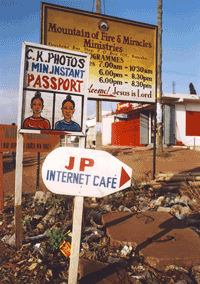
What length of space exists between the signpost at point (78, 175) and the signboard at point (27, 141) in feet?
10.8

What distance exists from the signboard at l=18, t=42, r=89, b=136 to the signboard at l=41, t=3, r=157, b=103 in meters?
1.95

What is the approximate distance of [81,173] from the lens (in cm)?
181

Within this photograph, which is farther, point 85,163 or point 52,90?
point 52,90

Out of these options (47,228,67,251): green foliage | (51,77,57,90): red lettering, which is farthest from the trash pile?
(51,77,57,90): red lettering

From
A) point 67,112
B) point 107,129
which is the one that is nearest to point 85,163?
point 67,112

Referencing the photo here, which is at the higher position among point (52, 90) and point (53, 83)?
point (53, 83)

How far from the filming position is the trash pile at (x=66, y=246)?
2.24 meters

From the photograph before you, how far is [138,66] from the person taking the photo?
5.43 m

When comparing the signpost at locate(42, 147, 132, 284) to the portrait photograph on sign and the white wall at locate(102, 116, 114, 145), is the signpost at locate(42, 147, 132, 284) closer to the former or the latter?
the portrait photograph on sign

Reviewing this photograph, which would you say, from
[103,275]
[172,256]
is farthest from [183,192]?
[103,275]

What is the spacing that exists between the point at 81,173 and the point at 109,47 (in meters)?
4.32

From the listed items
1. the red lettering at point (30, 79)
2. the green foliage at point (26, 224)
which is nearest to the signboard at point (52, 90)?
the red lettering at point (30, 79)

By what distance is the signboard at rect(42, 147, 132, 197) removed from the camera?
179 centimetres

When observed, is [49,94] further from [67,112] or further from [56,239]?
[56,239]
